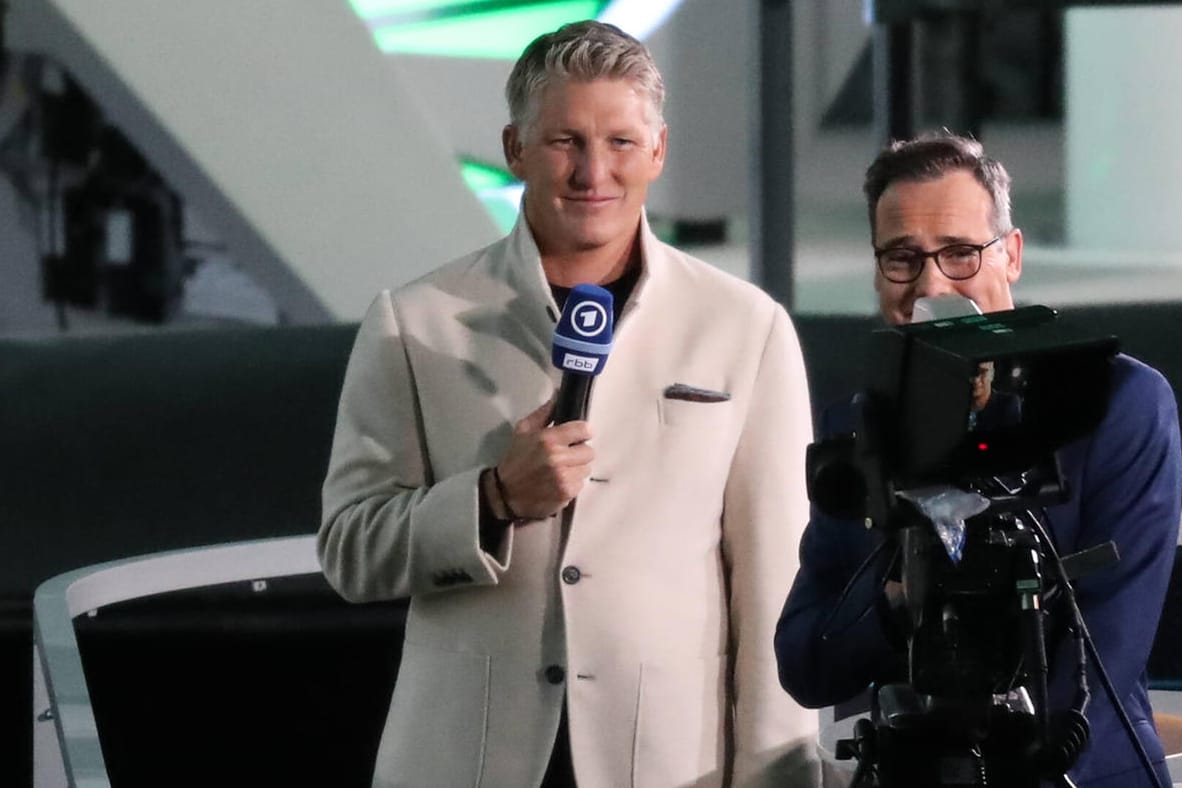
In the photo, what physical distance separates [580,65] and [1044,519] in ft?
2.09

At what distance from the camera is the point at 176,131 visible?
595cm

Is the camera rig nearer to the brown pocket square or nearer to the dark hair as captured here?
the dark hair

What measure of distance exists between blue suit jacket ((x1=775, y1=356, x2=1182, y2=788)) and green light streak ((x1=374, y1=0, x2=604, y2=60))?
505cm

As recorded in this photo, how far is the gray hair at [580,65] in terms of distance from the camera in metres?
1.94

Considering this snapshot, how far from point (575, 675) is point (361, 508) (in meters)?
0.27

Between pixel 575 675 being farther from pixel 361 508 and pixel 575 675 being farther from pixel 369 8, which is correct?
pixel 369 8

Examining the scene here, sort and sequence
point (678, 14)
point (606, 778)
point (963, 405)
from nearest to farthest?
point (963, 405), point (606, 778), point (678, 14)

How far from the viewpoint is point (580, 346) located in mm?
1831

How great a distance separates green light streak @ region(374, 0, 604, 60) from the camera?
667 cm

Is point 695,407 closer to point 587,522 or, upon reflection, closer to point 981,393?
point 587,522

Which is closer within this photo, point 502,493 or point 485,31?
point 502,493

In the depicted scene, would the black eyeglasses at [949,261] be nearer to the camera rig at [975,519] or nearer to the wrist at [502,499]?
the camera rig at [975,519]

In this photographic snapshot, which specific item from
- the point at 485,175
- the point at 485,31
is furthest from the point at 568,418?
the point at 485,175

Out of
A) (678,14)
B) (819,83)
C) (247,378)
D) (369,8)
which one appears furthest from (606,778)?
(819,83)
